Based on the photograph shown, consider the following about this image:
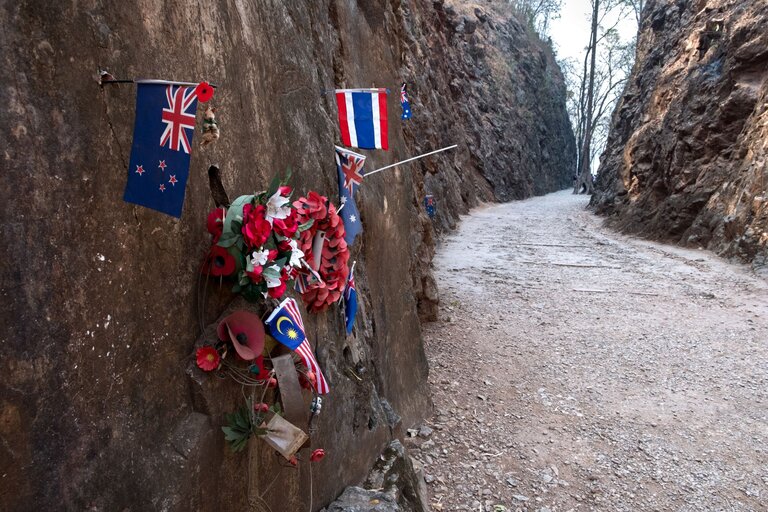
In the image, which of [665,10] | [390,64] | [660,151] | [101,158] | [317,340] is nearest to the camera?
[101,158]

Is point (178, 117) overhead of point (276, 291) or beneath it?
overhead

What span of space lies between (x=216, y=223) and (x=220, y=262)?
17 centimetres

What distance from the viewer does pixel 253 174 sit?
2.72 meters

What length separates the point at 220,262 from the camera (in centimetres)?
219

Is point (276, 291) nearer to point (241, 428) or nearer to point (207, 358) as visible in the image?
point (207, 358)

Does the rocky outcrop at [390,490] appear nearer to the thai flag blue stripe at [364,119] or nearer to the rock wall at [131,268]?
the rock wall at [131,268]

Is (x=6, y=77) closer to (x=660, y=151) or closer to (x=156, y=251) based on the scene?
(x=156, y=251)

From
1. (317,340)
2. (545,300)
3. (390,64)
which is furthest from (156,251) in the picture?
(545,300)

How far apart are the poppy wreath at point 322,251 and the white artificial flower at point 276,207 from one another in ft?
0.88

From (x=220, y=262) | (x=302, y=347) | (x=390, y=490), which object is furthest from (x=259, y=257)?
(x=390, y=490)

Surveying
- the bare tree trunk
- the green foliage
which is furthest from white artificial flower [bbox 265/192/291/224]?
the bare tree trunk

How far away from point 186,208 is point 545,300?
8.06m

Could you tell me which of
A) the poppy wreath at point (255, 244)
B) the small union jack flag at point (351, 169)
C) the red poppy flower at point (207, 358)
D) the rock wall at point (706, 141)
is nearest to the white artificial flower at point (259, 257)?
the poppy wreath at point (255, 244)

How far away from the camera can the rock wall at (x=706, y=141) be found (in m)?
10.9
